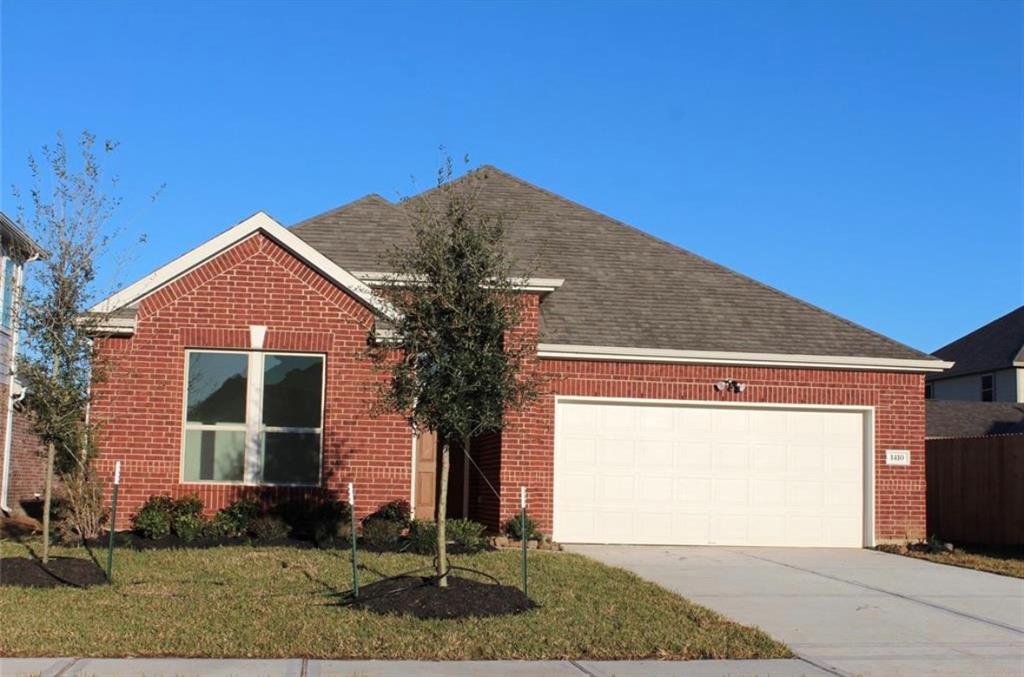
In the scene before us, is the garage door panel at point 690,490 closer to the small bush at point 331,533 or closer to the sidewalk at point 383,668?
the small bush at point 331,533

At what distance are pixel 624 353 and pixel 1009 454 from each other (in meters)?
7.12

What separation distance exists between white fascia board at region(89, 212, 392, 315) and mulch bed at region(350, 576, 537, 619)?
18.2 feet

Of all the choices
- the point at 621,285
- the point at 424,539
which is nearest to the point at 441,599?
the point at 424,539

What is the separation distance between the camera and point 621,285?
19.4 metres

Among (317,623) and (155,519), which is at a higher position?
(155,519)

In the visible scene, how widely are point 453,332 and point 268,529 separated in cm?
520

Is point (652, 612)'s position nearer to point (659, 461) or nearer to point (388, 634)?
point (388, 634)

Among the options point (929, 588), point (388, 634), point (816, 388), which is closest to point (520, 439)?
point (816, 388)

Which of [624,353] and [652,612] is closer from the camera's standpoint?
[652,612]

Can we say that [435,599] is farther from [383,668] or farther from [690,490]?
[690,490]

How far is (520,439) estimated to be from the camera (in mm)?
16531

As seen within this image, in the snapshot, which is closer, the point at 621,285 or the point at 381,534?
the point at 381,534

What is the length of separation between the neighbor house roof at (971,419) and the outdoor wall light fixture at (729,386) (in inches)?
545

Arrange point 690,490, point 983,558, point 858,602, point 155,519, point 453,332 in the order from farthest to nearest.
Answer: point 690,490
point 983,558
point 155,519
point 858,602
point 453,332
